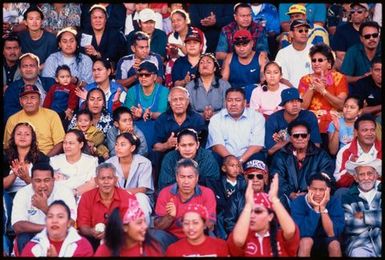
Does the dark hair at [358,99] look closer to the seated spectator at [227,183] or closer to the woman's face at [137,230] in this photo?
the seated spectator at [227,183]

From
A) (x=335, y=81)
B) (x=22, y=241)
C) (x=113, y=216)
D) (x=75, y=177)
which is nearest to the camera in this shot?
(x=113, y=216)

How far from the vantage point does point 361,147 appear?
42.6 ft

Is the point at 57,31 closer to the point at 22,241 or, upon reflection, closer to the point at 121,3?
the point at 121,3

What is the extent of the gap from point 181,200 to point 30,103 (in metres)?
2.58

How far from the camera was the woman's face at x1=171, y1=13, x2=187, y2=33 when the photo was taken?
15141 mm

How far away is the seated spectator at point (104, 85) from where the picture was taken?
14.1 meters

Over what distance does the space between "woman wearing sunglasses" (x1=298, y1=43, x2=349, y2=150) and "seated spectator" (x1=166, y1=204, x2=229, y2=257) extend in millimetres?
2896

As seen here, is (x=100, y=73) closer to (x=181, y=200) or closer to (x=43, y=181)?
(x=43, y=181)

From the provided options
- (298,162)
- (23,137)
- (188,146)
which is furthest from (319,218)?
(23,137)

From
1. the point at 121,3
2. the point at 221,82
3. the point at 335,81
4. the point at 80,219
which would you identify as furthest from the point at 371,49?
the point at 80,219

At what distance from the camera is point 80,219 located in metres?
12.0

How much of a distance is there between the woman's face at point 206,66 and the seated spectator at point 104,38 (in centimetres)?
164

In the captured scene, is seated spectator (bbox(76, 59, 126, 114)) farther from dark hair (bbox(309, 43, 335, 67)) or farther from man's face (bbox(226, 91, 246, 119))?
dark hair (bbox(309, 43, 335, 67))

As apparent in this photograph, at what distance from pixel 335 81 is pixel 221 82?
4.34ft
